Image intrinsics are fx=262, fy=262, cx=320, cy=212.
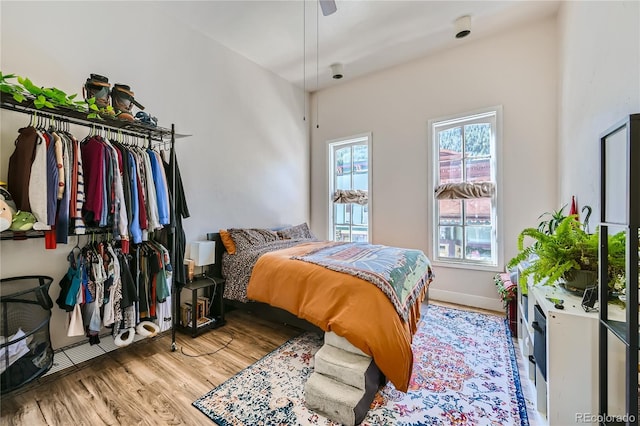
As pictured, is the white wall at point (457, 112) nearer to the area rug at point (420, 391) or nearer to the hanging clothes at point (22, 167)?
the area rug at point (420, 391)

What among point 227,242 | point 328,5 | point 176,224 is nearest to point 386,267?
point 227,242

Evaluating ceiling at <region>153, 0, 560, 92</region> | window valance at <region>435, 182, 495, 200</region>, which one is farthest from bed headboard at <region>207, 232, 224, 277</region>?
window valance at <region>435, 182, 495, 200</region>

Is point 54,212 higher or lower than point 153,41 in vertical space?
lower

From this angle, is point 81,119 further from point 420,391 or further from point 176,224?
point 420,391

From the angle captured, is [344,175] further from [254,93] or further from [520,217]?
[520,217]

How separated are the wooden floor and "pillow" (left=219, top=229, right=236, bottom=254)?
86 centimetres

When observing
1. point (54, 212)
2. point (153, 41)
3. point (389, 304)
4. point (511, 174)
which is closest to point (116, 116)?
point (54, 212)

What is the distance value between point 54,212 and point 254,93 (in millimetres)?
2803

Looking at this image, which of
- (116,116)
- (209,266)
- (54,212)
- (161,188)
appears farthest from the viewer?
(209,266)

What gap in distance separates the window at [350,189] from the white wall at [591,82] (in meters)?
2.27

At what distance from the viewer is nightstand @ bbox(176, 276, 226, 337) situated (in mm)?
2514

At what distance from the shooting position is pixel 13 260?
6.11 feet

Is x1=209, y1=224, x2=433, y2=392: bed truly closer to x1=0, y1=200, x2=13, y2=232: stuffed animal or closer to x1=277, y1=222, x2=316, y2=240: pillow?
x1=277, y1=222, x2=316, y2=240: pillow

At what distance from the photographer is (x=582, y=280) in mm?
1333
